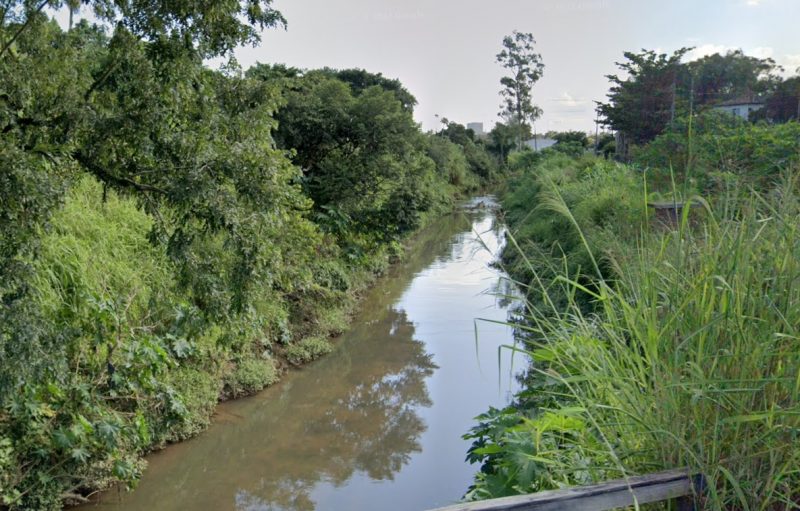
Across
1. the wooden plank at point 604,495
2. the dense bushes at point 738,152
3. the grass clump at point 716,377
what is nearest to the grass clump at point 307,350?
the dense bushes at point 738,152

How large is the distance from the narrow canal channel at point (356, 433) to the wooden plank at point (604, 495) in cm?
140

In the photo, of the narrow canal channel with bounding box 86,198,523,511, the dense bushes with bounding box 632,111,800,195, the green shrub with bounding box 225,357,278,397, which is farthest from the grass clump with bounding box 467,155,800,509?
the green shrub with bounding box 225,357,278,397

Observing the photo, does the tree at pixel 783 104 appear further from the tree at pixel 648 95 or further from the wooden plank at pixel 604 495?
the wooden plank at pixel 604 495

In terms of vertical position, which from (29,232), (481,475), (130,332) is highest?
(29,232)

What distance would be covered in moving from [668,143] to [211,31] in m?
8.22

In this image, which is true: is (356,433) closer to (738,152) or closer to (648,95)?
(738,152)

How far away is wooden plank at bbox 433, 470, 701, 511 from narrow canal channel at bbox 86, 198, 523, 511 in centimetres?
140

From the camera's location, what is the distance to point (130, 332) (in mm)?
5430

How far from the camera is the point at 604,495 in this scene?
182 cm

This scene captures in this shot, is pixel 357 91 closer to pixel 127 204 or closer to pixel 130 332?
pixel 127 204

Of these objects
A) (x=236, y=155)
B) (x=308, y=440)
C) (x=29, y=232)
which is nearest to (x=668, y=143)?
(x=308, y=440)

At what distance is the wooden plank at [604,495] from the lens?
5.61 feet

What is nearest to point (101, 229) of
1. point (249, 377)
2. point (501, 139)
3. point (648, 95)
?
point (249, 377)

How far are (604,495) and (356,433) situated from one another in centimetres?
533
